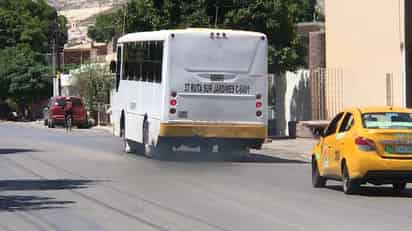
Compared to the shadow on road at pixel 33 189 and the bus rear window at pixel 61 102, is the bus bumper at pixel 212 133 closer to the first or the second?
the shadow on road at pixel 33 189

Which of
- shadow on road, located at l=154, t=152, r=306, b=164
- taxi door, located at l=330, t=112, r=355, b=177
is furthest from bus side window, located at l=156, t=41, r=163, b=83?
taxi door, located at l=330, t=112, r=355, b=177

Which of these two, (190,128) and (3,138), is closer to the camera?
(190,128)

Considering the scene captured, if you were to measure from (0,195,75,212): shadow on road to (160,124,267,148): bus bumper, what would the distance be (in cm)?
942

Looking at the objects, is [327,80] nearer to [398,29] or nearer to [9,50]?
[398,29]

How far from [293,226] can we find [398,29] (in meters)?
24.2

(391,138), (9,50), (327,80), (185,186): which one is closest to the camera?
(391,138)

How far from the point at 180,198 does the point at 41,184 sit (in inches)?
160

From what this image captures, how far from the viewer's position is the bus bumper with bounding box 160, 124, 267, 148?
→ 89.9 ft

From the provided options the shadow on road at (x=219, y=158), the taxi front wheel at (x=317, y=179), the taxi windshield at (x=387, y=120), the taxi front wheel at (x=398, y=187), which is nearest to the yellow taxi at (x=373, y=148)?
the taxi windshield at (x=387, y=120)

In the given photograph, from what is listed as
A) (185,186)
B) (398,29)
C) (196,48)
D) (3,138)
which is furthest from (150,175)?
(3,138)

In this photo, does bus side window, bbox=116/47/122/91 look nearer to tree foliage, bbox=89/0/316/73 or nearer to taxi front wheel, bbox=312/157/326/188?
tree foliage, bbox=89/0/316/73

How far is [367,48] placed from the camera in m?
38.6

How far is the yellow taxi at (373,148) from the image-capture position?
18.1 m

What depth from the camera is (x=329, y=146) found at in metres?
19.8
